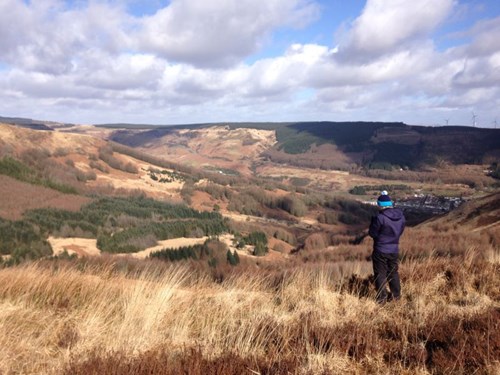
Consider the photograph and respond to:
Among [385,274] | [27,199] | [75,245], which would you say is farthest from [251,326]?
[27,199]

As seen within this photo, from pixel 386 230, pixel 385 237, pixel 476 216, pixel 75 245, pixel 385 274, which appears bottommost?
pixel 75 245

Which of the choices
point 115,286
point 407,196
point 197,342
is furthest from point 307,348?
point 407,196

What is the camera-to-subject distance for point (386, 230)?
7.27 metres

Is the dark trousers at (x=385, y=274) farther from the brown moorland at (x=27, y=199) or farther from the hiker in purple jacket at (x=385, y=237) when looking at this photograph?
the brown moorland at (x=27, y=199)

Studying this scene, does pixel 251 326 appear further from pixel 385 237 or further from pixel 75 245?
pixel 75 245

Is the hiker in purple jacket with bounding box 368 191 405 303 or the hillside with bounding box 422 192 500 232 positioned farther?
the hillside with bounding box 422 192 500 232

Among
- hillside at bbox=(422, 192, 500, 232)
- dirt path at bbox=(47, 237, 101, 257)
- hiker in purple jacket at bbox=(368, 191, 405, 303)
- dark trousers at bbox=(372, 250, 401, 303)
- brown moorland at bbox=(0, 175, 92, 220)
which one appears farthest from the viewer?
brown moorland at bbox=(0, 175, 92, 220)

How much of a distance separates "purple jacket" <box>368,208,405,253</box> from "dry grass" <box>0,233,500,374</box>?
0.79m

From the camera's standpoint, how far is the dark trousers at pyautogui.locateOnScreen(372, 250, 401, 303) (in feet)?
22.2

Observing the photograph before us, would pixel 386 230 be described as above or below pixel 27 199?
above

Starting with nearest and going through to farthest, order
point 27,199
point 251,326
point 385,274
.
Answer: point 251,326 → point 385,274 → point 27,199

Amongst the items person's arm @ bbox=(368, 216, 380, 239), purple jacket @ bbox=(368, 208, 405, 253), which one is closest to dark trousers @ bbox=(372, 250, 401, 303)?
purple jacket @ bbox=(368, 208, 405, 253)

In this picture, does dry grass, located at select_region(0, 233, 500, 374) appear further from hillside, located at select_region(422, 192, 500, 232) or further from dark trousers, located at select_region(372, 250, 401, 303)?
hillside, located at select_region(422, 192, 500, 232)

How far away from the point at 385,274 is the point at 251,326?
10.1 feet
